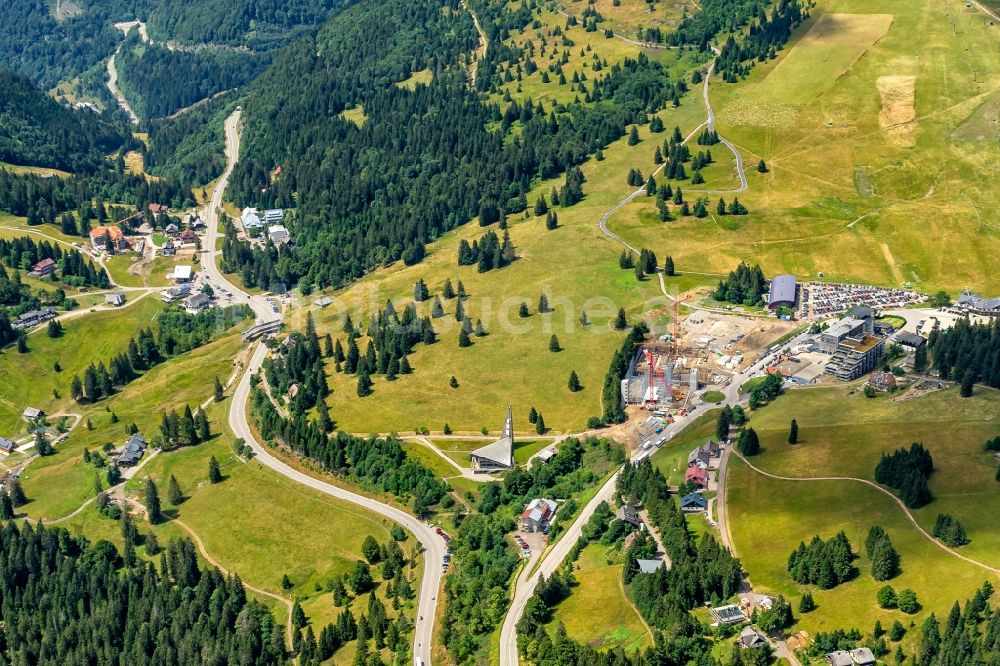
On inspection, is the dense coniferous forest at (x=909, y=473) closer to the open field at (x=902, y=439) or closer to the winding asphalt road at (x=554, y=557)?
the open field at (x=902, y=439)

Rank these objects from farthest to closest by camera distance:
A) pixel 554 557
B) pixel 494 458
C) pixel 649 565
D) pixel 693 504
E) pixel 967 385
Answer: pixel 494 458, pixel 967 385, pixel 554 557, pixel 693 504, pixel 649 565

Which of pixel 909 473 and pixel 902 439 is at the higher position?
pixel 909 473

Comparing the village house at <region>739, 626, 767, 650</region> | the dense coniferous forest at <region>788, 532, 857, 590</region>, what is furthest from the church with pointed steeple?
the village house at <region>739, 626, 767, 650</region>

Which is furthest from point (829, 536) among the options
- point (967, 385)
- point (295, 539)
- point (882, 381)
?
point (295, 539)

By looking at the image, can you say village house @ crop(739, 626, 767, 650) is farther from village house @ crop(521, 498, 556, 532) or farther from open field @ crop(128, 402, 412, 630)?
open field @ crop(128, 402, 412, 630)

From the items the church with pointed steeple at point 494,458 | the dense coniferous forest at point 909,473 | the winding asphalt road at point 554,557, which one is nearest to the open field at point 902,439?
the dense coniferous forest at point 909,473

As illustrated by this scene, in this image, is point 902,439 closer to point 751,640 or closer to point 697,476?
point 697,476
